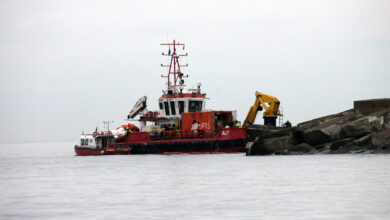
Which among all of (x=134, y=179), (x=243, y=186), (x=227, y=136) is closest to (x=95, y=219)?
(x=243, y=186)

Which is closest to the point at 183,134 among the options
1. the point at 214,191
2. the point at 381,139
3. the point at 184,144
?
the point at 184,144

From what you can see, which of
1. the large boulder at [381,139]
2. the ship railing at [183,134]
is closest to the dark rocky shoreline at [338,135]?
the large boulder at [381,139]

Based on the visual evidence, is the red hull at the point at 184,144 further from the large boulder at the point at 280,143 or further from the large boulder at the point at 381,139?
the large boulder at the point at 381,139

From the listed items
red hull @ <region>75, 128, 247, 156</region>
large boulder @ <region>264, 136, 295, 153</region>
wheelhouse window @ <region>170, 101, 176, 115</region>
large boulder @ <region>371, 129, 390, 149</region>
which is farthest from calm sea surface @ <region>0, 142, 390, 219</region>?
wheelhouse window @ <region>170, 101, 176, 115</region>

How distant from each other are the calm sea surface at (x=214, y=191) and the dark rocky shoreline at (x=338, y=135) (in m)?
1.58

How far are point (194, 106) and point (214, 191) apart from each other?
3018cm

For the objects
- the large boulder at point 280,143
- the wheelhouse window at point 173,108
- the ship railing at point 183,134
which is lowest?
the large boulder at point 280,143

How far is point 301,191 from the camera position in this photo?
25750mm

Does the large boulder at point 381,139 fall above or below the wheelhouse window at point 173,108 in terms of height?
below

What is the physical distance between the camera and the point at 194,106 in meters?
56.7

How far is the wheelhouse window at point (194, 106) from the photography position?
185 ft

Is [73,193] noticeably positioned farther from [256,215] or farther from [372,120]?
[372,120]

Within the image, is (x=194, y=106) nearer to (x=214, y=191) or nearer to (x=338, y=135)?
(x=338, y=135)

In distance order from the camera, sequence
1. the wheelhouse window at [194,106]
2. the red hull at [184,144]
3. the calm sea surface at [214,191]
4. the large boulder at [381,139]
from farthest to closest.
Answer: the wheelhouse window at [194,106] → the red hull at [184,144] → the large boulder at [381,139] → the calm sea surface at [214,191]
